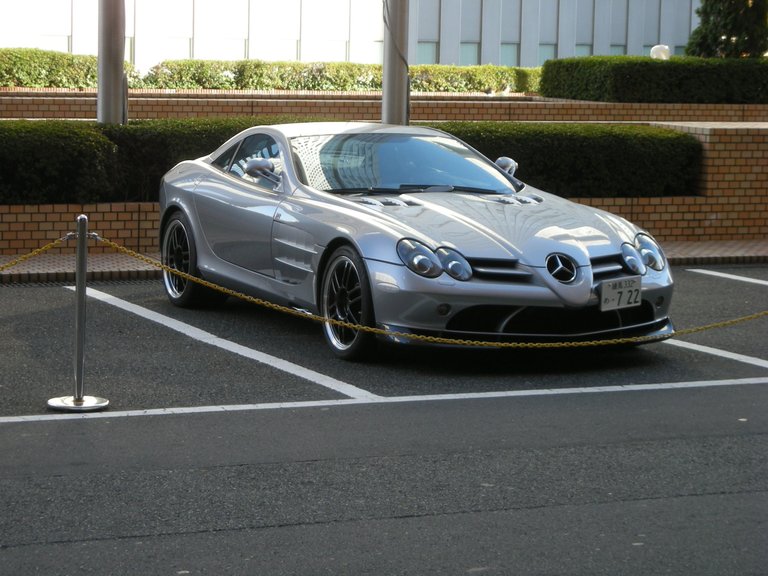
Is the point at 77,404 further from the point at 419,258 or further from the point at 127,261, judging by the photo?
the point at 127,261

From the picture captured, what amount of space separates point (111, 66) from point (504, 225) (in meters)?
6.38

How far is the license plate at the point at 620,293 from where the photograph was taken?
784cm

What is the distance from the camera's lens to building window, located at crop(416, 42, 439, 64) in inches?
1505

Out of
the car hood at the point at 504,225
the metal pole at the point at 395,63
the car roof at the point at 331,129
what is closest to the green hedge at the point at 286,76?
the metal pole at the point at 395,63

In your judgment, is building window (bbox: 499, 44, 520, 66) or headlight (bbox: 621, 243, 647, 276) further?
building window (bbox: 499, 44, 520, 66)

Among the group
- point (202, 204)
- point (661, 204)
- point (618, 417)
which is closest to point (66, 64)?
point (661, 204)

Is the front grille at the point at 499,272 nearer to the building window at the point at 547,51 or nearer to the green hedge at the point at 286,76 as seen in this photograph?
the green hedge at the point at 286,76

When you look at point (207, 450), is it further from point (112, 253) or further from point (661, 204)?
point (661, 204)

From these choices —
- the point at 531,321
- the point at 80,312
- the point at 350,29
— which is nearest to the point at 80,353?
the point at 80,312

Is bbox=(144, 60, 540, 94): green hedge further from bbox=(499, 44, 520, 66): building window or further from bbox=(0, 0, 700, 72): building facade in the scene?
bbox=(499, 44, 520, 66): building window

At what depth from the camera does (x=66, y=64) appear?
2553cm

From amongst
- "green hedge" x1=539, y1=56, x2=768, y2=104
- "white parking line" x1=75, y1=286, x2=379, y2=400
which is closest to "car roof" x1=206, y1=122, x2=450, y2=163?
"white parking line" x1=75, y1=286, x2=379, y2=400

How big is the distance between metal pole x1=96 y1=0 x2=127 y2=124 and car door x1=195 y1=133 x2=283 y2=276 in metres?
3.65

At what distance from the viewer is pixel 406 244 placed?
7805mm
